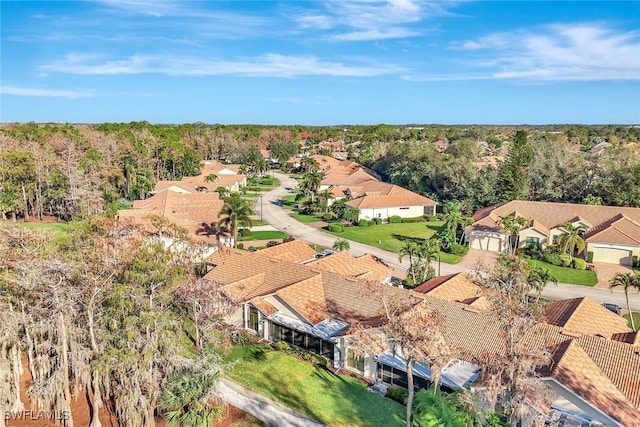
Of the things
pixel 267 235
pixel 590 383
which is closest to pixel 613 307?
pixel 590 383

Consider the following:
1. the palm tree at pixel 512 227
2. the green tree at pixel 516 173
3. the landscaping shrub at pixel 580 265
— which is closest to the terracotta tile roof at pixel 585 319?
the landscaping shrub at pixel 580 265

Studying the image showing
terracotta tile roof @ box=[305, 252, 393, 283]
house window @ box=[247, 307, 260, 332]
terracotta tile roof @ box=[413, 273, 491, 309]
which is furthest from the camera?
terracotta tile roof @ box=[305, 252, 393, 283]

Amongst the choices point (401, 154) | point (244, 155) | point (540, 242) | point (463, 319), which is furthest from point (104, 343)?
point (244, 155)

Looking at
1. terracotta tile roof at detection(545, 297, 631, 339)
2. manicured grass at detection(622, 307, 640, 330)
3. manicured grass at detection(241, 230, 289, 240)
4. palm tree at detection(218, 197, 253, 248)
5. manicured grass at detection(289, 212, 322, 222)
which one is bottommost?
manicured grass at detection(622, 307, 640, 330)

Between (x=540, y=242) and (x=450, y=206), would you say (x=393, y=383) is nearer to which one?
(x=540, y=242)

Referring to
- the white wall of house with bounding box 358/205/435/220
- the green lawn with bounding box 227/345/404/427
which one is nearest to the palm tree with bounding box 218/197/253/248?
the green lawn with bounding box 227/345/404/427

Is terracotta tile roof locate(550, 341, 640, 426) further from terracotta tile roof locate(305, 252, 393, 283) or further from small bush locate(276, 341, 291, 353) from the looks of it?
terracotta tile roof locate(305, 252, 393, 283)
